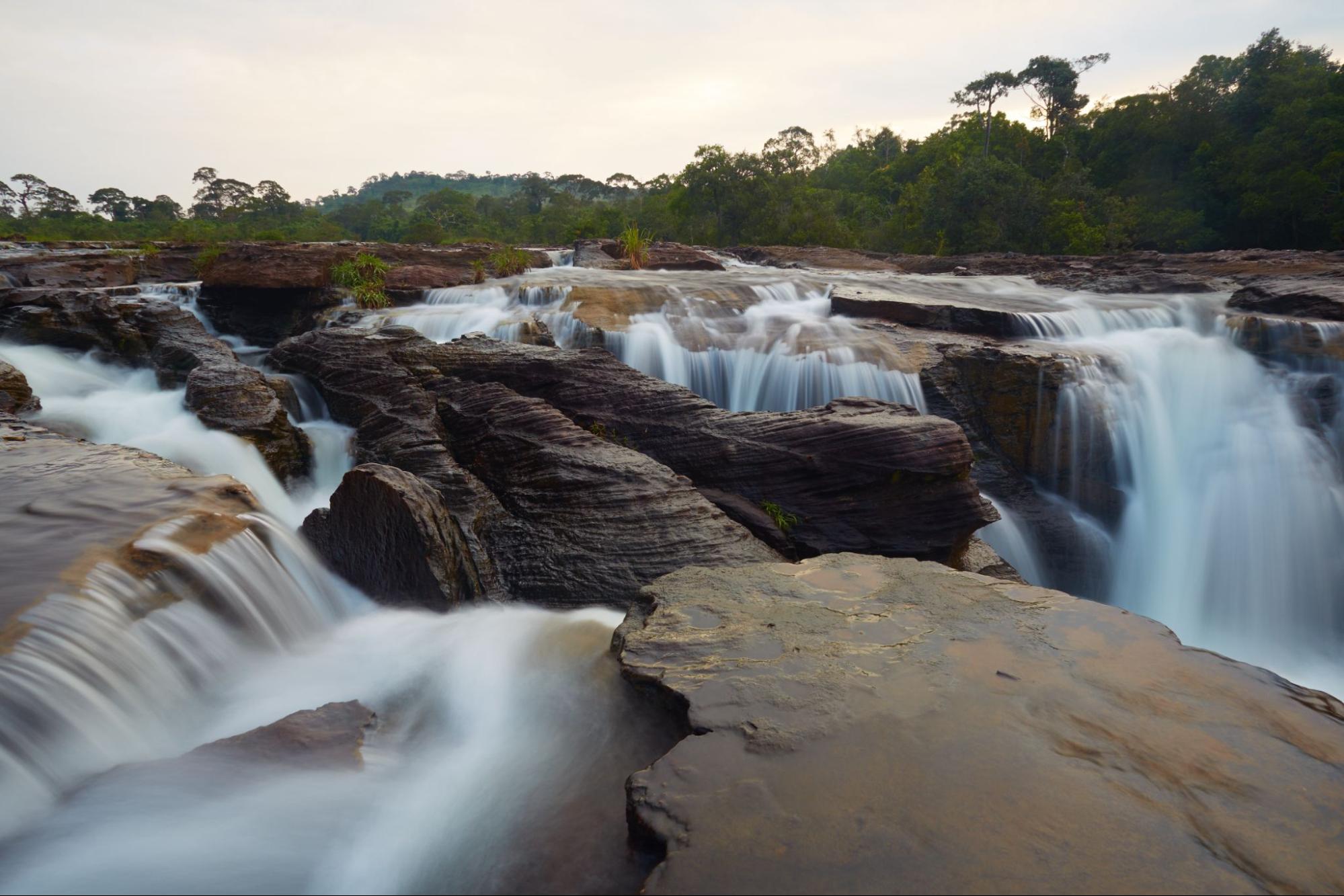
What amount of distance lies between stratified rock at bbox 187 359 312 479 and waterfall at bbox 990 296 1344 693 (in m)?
7.94

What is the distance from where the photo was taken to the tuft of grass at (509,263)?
16172 millimetres

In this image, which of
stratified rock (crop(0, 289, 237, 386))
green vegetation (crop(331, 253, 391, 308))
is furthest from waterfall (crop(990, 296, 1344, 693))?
green vegetation (crop(331, 253, 391, 308))

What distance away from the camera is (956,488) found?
21.0 ft

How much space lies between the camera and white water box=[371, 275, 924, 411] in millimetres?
9625

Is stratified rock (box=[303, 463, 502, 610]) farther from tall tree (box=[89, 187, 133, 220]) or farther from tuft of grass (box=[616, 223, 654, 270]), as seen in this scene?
tall tree (box=[89, 187, 133, 220])

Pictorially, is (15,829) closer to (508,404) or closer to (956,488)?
(508,404)

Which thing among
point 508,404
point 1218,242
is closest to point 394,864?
point 508,404

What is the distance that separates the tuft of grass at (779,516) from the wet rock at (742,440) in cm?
2

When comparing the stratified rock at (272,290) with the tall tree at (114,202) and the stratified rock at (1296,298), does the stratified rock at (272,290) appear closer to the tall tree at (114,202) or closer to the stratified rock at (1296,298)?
the stratified rock at (1296,298)

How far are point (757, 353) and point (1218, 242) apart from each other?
1137 inches

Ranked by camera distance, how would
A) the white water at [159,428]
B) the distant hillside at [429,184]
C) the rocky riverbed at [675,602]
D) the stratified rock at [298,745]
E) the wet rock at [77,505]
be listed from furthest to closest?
the distant hillside at [429,184]
the white water at [159,428]
the wet rock at [77,505]
the stratified rock at [298,745]
the rocky riverbed at [675,602]

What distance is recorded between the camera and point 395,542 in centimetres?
506

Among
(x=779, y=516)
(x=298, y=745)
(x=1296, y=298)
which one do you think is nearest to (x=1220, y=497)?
(x=1296, y=298)

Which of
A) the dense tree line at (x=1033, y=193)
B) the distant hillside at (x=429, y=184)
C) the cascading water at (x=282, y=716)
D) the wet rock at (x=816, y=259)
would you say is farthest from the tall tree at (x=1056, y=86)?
the distant hillside at (x=429, y=184)
